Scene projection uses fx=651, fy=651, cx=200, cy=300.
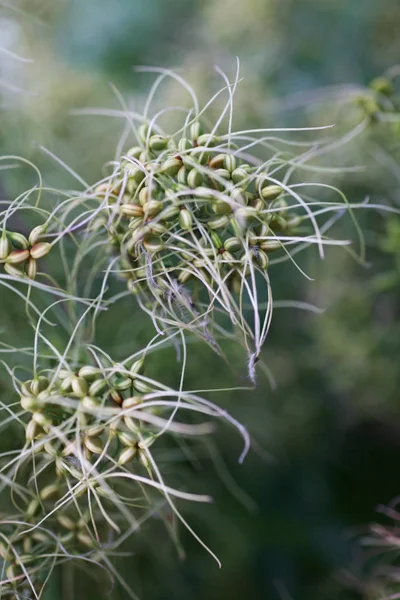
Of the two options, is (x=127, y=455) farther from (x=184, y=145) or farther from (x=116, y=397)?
(x=184, y=145)

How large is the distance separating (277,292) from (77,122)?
30 centimetres

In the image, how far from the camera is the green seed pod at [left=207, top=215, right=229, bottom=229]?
0.31 metres

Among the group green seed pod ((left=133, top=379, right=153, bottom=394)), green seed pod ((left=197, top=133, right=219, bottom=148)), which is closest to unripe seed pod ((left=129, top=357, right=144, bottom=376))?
green seed pod ((left=133, top=379, right=153, bottom=394))

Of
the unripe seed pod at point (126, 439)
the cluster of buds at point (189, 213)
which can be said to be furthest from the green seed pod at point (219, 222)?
the unripe seed pod at point (126, 439)

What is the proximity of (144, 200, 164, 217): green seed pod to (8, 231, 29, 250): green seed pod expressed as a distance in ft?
0.20

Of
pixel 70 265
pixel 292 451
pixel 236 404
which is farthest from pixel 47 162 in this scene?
pixel 292 451

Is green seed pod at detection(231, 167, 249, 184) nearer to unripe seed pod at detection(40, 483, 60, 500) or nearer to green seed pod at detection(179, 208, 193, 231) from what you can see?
green seed pod at detection(179, 208, 193, 231)

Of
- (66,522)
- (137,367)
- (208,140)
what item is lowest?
(66,522)

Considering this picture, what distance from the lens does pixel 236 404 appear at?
24.8 inches

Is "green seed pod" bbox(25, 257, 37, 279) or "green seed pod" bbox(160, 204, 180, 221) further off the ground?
"green seed pod" bbox(160, 204, 180, 221)

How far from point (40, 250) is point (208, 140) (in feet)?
0.31

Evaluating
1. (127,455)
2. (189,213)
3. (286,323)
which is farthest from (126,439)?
(286,323)

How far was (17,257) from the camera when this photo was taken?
1.01 ft

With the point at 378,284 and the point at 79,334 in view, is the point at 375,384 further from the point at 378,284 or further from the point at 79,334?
the point at 79,334
